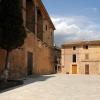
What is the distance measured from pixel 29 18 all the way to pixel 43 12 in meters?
6.86

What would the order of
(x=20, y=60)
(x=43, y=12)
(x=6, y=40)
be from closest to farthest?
1. (x=6, y=40)
2. (x=20, y=60)
3. (x=43, y=12)

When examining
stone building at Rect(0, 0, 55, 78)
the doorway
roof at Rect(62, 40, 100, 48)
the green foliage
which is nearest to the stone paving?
the green foliage

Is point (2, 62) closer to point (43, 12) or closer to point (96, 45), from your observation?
point (43, 12)

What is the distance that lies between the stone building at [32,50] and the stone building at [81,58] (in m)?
7.74

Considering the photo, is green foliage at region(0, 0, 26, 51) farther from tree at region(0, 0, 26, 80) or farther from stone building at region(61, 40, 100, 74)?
stone building at region(61, 40, 100, 74)

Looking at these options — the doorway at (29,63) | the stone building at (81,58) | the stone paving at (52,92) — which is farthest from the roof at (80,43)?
the stone paving at (52,92)

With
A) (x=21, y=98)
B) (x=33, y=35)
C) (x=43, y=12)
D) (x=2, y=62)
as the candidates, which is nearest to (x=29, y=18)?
(x=33, y=35)

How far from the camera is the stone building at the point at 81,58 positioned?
52.2 m

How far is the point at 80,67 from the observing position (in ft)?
174

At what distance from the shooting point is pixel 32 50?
30.1 metres

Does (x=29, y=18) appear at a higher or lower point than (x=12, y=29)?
higher

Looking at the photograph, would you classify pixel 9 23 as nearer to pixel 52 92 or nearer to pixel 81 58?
pixel 52 92

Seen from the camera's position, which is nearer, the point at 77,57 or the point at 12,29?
the point at 12,29

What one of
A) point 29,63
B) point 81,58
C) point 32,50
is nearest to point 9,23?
point 29,63
